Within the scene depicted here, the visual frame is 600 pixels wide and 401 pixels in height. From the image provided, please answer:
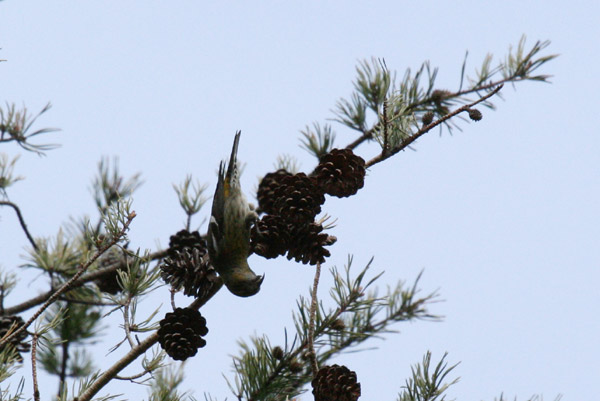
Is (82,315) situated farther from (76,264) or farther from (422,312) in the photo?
(422,312)

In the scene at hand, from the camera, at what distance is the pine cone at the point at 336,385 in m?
1.10

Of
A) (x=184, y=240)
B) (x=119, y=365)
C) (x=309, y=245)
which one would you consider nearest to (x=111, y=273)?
(x=184, y=240)

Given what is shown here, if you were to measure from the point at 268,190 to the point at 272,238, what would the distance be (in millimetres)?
283

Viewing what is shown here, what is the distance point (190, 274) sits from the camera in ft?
3.94

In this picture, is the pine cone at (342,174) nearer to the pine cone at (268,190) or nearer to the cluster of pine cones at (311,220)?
the cluster of pine cones at (311,220)

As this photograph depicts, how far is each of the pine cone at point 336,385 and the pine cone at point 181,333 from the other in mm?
199

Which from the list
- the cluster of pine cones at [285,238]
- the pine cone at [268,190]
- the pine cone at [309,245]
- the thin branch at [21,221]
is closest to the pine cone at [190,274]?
the cluster of pine cones at [285,238]

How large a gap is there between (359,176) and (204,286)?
300 mm

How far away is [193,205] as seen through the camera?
1.80 m

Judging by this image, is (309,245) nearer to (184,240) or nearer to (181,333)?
(181,333)

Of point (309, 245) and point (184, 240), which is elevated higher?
point (184, 240)

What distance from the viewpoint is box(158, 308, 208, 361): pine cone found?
1166 mm

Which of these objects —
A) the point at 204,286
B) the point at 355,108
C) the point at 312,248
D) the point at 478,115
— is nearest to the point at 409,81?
the point at 355,108

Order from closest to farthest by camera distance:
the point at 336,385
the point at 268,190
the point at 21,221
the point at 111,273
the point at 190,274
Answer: the point at 336,385 → the point at 190,274 → the point at 268,190 → the point at 111,273 → the point at 21,221
